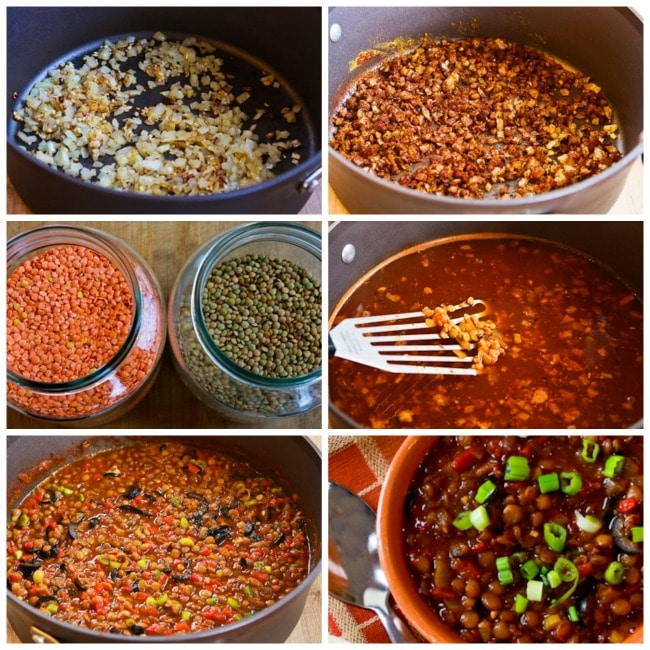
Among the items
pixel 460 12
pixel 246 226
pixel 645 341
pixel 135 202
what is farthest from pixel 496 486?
pixel 460 12

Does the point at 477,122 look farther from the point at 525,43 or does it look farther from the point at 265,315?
the point at 265,315

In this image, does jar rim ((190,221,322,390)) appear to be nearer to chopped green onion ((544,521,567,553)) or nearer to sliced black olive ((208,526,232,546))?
sliced black olive ((208,526,232,546))

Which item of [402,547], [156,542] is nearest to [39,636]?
[156,542]

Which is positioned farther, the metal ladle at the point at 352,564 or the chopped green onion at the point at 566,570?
the metal ladle at the point at 352,564

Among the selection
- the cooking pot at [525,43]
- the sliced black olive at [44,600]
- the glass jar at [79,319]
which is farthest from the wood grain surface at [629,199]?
the sliced black olive at [44,600]

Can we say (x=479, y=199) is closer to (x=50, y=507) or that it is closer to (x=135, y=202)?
(x=135, y=202)

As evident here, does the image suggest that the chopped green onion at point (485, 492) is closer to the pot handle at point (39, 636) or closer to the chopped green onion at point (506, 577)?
the chopped green onion at point (506, 577)
